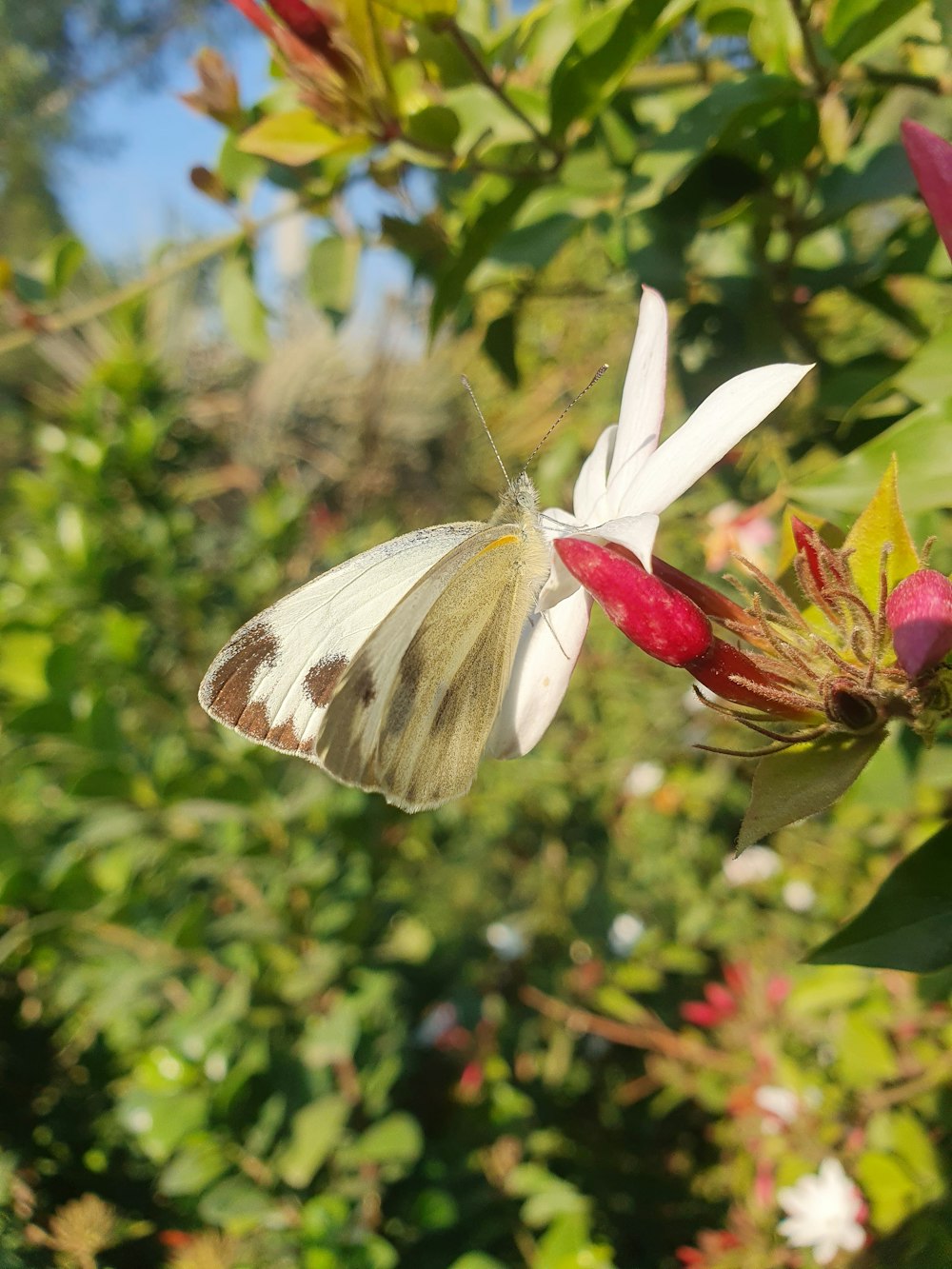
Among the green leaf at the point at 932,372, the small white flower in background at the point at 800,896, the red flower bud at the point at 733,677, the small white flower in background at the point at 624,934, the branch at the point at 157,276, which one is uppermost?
the branch at the point at 157,276

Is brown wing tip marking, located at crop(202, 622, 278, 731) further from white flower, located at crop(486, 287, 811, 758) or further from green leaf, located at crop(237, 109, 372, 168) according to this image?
green leaf, located at crop(237, 109, 372, 168)

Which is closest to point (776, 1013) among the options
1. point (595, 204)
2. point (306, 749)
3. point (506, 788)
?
point (506, 788)

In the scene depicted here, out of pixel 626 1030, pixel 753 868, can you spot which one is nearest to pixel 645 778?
pixel 753 868

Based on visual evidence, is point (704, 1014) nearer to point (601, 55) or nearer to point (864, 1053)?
point (864, 1053)

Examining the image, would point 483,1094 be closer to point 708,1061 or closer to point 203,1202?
point 708,1061

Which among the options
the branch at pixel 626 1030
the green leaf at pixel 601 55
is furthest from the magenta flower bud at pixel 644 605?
the branch at pixel 626 1030

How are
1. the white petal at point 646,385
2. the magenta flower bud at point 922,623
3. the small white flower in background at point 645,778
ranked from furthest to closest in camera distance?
the small white flower in background at point 645,778
the white petal at point 646,385
the magenta flower bud at point 922,623

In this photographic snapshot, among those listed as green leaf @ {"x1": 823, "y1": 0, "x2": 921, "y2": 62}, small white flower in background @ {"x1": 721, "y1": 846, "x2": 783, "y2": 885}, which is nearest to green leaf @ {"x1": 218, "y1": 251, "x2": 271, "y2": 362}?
green leaf @ {"x1": 823, "y1": 0, "x2": 921, "y2": 62}

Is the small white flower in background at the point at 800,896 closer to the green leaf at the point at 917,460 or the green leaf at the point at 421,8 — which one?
the green leaf at the point at 917,460

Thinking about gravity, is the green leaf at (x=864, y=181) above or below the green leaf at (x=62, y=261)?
below
